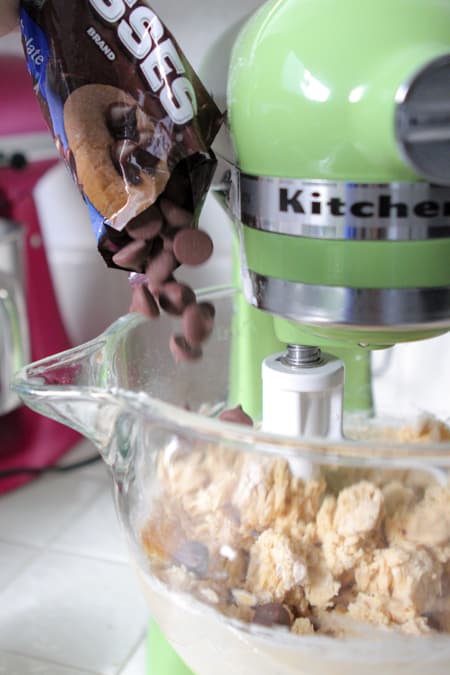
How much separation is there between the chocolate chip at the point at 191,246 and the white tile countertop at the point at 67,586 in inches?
9.6

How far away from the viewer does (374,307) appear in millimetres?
318

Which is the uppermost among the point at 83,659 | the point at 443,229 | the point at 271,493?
the point at 443,229

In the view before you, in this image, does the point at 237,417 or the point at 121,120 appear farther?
the point at 237,417

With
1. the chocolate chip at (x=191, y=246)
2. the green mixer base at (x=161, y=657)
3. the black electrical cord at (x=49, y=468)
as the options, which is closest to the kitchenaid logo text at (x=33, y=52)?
the chocolate chip at (x=191, y=246)

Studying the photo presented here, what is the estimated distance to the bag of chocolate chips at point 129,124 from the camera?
1.14 feet

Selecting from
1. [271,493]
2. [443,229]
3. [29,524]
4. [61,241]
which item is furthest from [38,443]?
[443,229]

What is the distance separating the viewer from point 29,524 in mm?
682

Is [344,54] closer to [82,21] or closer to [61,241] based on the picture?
[82,21]

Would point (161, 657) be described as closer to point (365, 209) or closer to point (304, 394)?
point (304, 394)

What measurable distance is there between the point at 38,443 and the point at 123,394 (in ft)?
1.50

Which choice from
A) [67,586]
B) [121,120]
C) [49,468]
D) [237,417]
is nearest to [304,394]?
[237,417]

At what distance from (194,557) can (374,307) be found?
0.16 m

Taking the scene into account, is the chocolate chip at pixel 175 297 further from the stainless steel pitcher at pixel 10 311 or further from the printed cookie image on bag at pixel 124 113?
the stainless steel pitcher at pixel 10 311

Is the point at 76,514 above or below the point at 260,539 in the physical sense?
below
